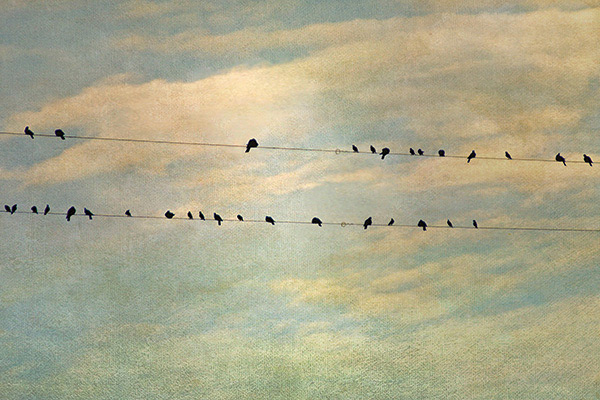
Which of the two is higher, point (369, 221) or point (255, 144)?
point (255, 144)

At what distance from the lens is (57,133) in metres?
19.0

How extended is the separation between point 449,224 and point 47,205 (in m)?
9.80

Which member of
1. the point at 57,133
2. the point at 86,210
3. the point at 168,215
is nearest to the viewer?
the point at 57,133

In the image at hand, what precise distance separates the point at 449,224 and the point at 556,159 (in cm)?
303

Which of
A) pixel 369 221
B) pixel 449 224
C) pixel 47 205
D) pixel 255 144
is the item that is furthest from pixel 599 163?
pixel 47 205

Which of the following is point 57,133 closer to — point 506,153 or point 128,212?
point 128,212

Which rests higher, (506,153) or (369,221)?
(506,153)

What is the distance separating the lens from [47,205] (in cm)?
2086

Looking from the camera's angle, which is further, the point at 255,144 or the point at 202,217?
A: the point at 202,217

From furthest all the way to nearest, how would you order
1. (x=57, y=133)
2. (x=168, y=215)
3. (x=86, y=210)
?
(x=86, y=210) → (x=168, y=215) → (x=57, y=133)

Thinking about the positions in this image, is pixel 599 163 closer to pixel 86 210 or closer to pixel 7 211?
pixel 86 210

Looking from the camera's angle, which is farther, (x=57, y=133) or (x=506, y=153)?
(x=506, y=153)

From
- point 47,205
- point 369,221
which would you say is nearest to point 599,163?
point 369,221

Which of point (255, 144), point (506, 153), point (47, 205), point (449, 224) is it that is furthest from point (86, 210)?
point (506, 153)
